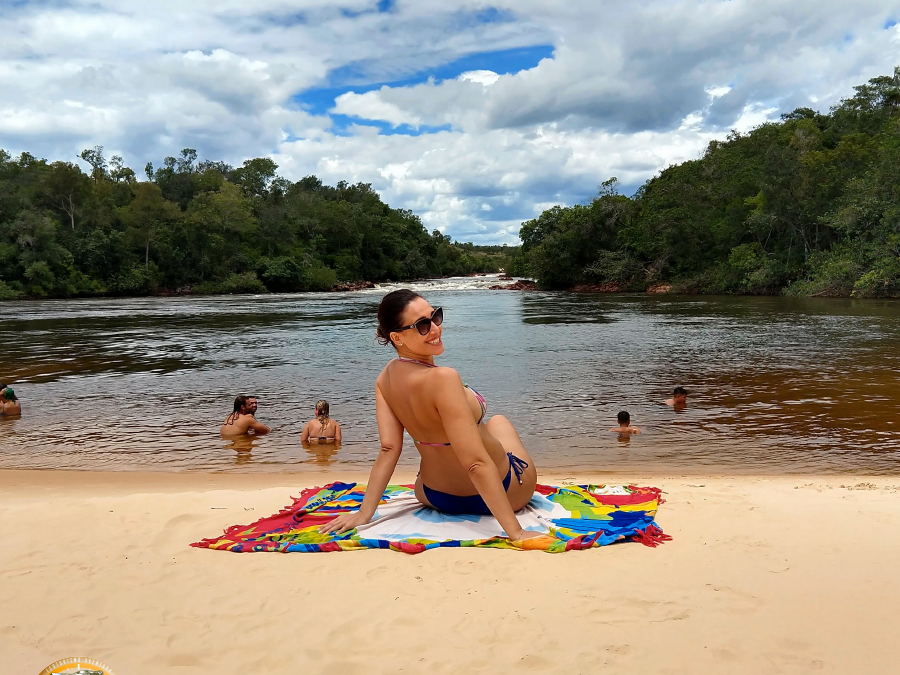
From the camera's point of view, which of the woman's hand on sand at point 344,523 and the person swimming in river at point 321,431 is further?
the person swimming in river at point 321,431

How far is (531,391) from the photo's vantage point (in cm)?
1291

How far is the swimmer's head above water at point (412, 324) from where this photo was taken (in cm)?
381

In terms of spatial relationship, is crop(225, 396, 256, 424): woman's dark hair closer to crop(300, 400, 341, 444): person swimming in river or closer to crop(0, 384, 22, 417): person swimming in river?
crop(300, 400, 341, 444): person swimming in river

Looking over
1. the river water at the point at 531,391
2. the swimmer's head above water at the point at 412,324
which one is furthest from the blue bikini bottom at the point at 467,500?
the river water at the point at 531,391

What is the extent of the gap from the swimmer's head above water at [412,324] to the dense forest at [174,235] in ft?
205

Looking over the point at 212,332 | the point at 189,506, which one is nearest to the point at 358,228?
the point at 212,332

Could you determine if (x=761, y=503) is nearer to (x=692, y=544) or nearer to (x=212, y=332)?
(x=692, y=544)

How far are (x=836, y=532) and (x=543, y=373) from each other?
10995 mm

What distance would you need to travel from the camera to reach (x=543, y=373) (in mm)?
15086

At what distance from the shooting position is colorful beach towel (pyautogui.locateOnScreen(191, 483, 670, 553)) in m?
3.88

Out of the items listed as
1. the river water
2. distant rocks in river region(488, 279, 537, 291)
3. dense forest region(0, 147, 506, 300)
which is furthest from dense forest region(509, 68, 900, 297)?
dense forest region(0, 147, 506, 300)

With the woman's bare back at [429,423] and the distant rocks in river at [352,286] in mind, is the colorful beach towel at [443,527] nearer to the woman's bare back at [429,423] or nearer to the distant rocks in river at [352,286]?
the woman's bare back at [429,423]

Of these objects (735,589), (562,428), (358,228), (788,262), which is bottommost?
(562,428)

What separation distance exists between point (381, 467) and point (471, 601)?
116 cm
